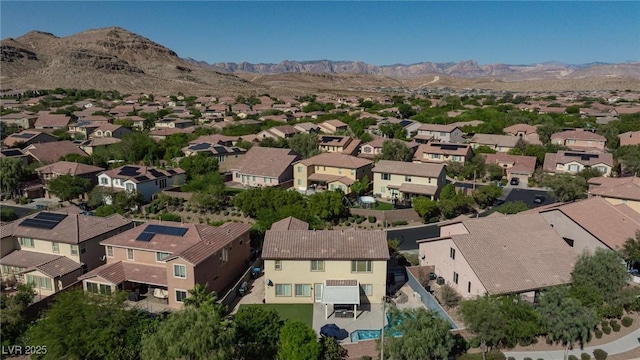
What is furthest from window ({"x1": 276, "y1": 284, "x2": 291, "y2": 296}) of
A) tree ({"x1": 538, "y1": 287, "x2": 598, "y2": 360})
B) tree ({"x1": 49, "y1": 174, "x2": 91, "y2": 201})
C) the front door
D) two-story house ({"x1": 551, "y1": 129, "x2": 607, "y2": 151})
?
two-story house ({"x1": 551, "y1": 129, "x2": 607, "y2": 151})

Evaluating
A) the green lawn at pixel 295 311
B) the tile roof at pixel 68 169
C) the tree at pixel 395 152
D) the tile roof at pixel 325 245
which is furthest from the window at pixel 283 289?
the tree at pixel 395 152

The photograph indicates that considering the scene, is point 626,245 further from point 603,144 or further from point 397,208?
point 603,144

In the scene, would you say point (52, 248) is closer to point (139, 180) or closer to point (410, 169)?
point (139, 180)

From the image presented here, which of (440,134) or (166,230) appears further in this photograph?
(440,134)

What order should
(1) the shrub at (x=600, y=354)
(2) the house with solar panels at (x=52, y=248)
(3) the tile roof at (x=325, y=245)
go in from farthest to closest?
(2) the house with solar panels at (x=52, y=248)
(3) the tile roof at (x=325, y=245)
(1) the shrub at (x=600, y=354)

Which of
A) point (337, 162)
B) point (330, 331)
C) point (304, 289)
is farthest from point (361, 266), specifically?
point (337, 162)

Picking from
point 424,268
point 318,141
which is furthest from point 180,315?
point 318,141

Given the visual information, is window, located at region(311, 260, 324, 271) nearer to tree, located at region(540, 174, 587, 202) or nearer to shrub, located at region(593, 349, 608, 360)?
shrub, located at region(593, 349, 608, 360)

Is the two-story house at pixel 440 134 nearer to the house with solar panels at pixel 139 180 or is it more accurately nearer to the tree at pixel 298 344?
the house with solar panels at pixel 139 180
